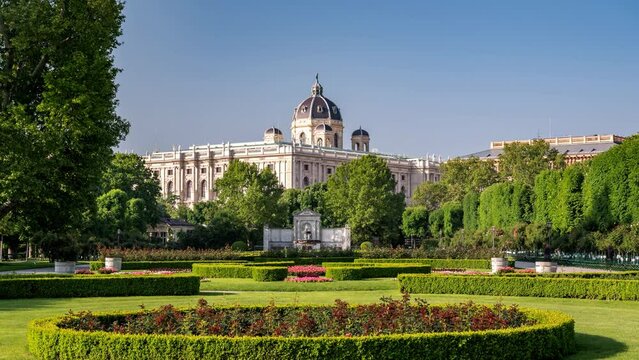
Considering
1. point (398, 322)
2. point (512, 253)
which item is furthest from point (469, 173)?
point (398, 322)

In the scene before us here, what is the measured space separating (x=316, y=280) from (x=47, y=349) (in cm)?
1969

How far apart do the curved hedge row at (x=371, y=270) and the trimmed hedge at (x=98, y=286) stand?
8.46 metres

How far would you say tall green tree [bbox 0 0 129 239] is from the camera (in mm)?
30312

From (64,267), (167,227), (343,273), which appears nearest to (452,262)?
(343,273)

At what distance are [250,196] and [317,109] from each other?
76.3 meters

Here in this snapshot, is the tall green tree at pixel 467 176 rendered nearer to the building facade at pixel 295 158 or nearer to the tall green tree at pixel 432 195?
the tall green tree at pixel 432 195

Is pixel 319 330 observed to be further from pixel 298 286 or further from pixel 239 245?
pixel 239 245

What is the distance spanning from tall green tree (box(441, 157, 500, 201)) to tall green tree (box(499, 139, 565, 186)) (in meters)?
1.52

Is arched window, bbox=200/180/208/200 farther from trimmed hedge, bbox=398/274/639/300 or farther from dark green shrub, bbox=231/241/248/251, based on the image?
trimmed hedge, bbox=398/274/639/300

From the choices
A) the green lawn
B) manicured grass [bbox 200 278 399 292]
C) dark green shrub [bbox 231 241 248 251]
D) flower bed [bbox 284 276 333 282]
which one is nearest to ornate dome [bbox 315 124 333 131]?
dark green shrub [bbox 231 241 248 251]

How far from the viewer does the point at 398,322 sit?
1347 centimetres

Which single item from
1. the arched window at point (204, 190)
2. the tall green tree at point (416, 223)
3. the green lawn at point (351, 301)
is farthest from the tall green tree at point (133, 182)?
the arched window at point (204, 190)

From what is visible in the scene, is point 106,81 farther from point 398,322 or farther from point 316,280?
point 398,322

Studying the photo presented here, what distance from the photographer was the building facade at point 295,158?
13001 cm
